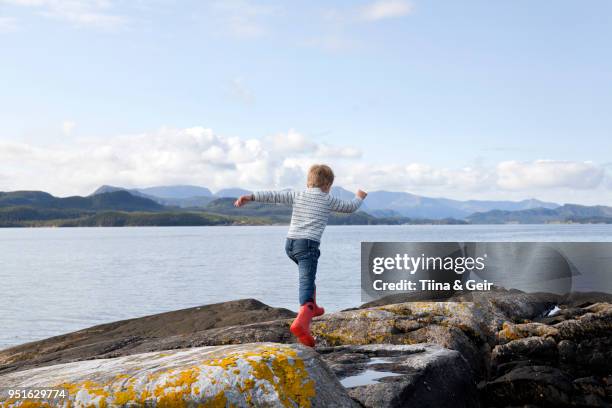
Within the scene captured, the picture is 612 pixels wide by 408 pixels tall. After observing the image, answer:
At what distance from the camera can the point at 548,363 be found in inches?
482

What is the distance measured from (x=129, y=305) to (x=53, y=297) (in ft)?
26.0

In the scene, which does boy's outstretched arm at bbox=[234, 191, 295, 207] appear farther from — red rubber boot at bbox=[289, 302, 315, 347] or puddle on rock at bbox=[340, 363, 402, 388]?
puddle on rock at bbox=[340, 363, 402, 388]

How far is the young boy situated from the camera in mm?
9570

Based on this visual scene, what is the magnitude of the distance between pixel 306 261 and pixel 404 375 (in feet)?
8.46

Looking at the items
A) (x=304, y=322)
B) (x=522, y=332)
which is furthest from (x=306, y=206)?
(x=522, y=332)

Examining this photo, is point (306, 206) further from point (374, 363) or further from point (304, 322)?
point (374, 363)

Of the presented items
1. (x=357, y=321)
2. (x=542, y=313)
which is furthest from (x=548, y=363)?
(x=542, y=313)

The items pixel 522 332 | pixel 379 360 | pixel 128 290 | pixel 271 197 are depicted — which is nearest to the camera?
pixel 379 360

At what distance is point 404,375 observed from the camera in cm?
772

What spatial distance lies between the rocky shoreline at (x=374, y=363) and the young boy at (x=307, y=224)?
65 centimetres

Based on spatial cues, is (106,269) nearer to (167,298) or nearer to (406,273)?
(167,298)

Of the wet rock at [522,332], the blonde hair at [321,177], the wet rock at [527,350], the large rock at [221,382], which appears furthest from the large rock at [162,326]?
the large rock at [221,382]

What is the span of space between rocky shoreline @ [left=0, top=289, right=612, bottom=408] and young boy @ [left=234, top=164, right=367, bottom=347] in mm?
650

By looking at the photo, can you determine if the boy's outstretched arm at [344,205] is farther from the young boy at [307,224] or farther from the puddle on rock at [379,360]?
the puddle on rock at [379,360]
